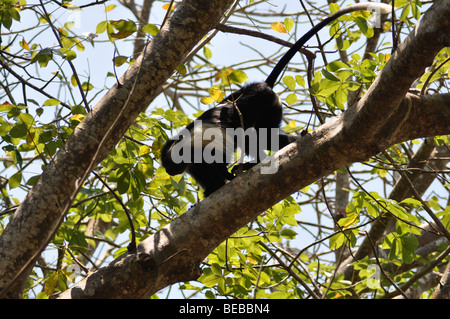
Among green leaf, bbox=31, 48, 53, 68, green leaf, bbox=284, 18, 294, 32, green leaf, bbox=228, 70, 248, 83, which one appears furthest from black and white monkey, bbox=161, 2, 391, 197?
green leaf, bbox=31, 48, 53, 68

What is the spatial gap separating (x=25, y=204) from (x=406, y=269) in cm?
344

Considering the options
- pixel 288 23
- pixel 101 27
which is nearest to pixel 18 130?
pixel 101 27

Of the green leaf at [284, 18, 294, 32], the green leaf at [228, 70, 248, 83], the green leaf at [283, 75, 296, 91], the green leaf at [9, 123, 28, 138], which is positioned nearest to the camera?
the green leaf at [228, 70, 248, 83]

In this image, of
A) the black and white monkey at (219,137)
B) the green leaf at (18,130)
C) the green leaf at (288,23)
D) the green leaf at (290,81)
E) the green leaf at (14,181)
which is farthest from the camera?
the black and white monkey at (219,137)

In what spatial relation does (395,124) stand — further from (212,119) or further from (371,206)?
(212,119)

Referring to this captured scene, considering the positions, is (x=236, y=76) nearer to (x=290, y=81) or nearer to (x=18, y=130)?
(x=290, y=81)

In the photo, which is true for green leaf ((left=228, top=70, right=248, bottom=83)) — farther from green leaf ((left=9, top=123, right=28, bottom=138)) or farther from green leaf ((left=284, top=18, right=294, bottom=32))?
green leaf ((left=9, top=123, right=28, bottom=138))

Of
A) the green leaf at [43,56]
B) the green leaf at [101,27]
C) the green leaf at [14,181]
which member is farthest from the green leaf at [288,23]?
the green leaf at [14,181]

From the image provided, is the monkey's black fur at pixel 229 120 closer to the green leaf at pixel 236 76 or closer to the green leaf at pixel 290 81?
the green leaf at pixel 290 81

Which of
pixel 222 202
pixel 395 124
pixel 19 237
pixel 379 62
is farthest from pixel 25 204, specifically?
pixel 379 62

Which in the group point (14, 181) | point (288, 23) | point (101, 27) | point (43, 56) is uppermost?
point (101, 27)

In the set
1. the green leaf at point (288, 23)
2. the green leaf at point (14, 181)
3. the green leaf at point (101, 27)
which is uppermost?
the green leaf at point (101, 27)

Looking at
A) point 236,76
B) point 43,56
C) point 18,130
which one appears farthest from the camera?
point 43,56

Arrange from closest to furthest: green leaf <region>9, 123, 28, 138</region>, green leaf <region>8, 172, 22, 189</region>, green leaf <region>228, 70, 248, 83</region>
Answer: green leaf <region>228, 70, 248, 83</region>, green leaf <region>9, 123, 28, 138</region>, green leaf <region>8, 172, 22, 189</region>
